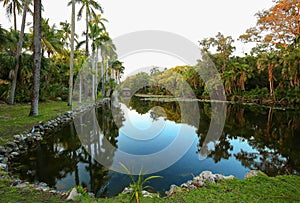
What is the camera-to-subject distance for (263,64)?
30.4 meters

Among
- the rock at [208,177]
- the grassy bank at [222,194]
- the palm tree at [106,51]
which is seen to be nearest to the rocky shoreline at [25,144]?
the grassy bank at [222,194]

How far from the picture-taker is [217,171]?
5.83 m

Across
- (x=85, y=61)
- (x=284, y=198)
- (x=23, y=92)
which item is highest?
(x=85, y=61)

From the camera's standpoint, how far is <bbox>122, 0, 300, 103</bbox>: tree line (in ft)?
85.3

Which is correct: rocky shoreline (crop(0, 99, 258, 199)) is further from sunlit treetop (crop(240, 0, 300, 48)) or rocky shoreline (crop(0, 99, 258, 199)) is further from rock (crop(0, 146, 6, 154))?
sunlit treetop (crop(240, 0, 300, 48))

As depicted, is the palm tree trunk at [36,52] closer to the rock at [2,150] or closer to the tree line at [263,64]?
the rock at [2,150]

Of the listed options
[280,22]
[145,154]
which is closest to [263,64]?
[280,22]

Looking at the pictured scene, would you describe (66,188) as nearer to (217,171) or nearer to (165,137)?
(217,171)

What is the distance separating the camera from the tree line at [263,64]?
26.0 metres

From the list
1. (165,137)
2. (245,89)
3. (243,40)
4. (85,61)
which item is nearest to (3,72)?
(85,61)

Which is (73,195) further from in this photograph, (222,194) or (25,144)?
(25,144)

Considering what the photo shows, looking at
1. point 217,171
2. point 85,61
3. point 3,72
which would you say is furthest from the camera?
point 85,61

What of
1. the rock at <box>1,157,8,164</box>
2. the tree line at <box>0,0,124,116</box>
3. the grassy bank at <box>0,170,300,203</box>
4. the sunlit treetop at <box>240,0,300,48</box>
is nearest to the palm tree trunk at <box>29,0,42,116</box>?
the tree line at <box>0,0,124,116</box>

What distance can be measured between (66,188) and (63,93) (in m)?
19.8
